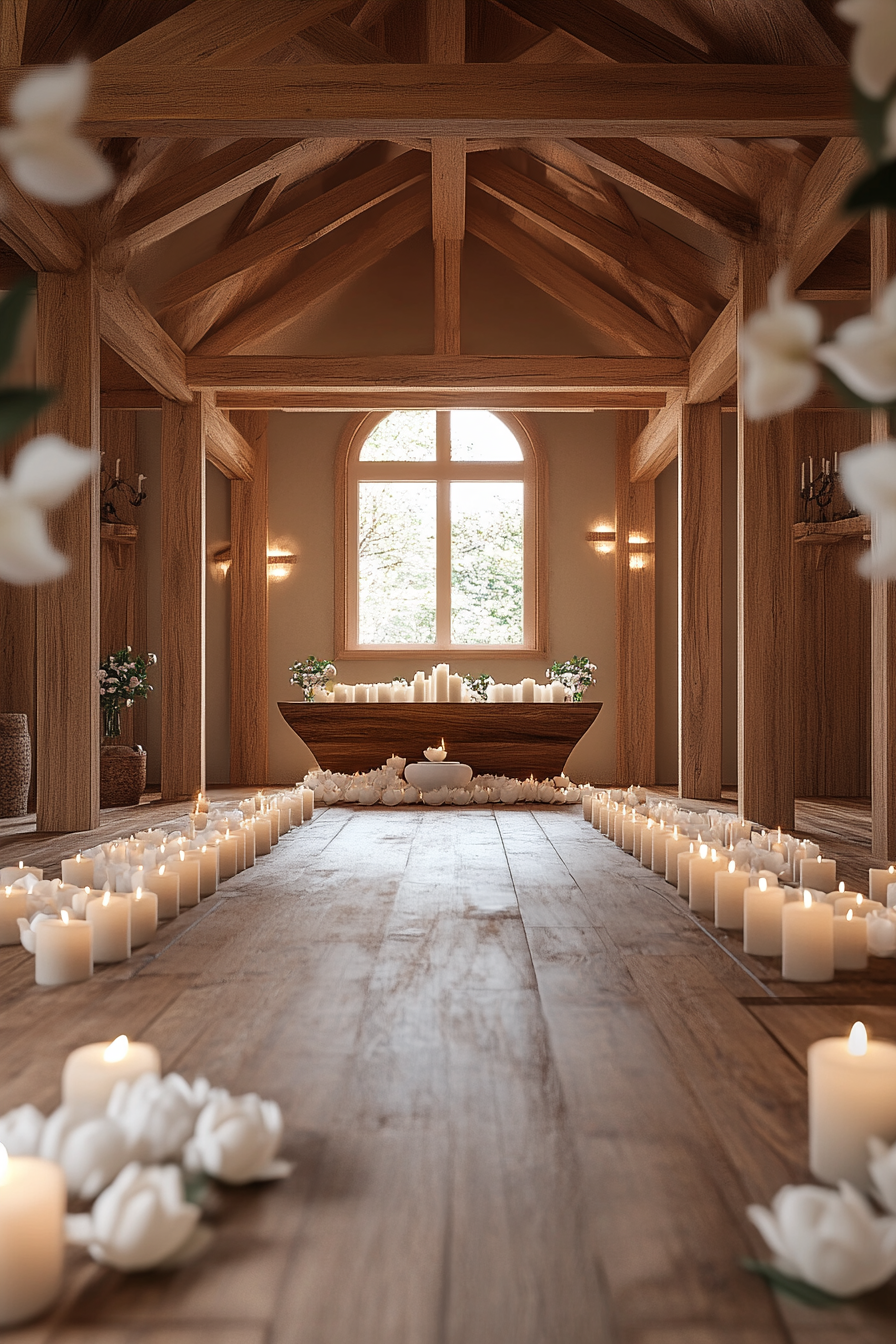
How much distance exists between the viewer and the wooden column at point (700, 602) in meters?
6.45

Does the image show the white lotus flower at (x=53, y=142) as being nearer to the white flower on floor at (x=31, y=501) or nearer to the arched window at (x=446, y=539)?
the white flower on floor at (x=31, y=501)

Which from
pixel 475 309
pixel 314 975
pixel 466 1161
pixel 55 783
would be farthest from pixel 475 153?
pixel 466 1161

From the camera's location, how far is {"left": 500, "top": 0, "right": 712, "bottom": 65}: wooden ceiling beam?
4273mm

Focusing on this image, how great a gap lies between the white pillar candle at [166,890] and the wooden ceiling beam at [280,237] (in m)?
4.17

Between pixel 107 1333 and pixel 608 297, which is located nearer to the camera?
pixel 107 1333

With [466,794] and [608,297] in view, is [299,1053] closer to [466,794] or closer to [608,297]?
[466,794]

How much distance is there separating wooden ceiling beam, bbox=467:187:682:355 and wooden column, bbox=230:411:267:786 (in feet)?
7.80

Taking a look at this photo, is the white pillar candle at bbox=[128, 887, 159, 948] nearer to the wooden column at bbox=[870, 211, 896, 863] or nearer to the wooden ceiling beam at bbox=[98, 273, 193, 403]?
the wooden column at bbox=[870, 211, 896, 863]

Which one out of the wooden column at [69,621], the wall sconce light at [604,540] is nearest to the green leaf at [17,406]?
the wooden column at [69,621]

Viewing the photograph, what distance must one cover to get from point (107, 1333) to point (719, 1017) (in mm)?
1140

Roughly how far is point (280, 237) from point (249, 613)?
3.27 m

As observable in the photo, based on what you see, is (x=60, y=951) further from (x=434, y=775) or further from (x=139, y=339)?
(x=139, y=339)

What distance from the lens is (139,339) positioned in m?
5.47

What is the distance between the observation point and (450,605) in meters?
8.73
